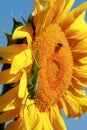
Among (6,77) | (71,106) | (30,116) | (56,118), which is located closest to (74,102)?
(71,106)

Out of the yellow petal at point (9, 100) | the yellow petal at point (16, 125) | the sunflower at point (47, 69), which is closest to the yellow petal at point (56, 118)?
the sunflower at point (47, 69)

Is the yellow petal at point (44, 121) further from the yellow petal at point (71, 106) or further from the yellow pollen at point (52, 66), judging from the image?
the yellow petal at point (71, 106)

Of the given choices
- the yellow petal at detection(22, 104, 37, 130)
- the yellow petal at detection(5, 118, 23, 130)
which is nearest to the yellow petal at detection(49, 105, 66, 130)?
the yellow petal at detection(22, 104, 37, 130)

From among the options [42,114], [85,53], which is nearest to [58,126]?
[42,114]

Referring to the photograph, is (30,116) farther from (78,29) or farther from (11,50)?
(78,29)

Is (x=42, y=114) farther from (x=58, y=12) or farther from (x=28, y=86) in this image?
(x=58, y=12)

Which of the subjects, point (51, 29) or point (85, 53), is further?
point (85, 53)

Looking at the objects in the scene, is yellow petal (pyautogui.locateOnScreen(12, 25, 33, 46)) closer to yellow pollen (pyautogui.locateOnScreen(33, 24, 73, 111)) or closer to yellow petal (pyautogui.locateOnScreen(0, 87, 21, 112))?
yellow pollen (pyautogui.locateOnScreen(33, 24, 73, 111))
